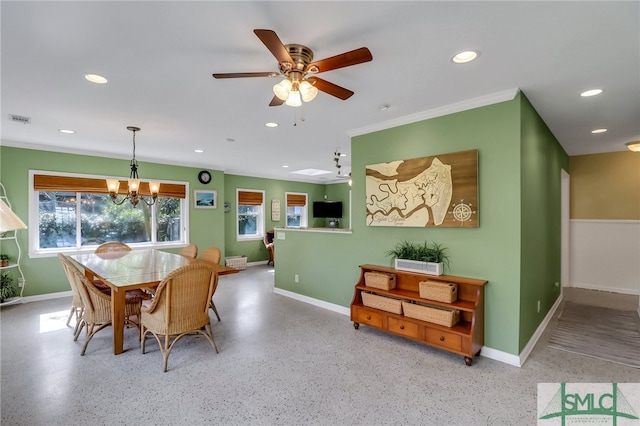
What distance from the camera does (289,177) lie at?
884 cm

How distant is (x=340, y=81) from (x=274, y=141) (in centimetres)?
224

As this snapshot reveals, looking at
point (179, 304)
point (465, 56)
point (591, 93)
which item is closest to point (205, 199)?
point (179, 304)

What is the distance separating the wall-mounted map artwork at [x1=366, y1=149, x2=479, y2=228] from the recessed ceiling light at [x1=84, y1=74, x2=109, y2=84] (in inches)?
108

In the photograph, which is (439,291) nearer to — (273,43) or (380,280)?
(380,280)

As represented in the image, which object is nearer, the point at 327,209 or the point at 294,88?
the point at 294,88

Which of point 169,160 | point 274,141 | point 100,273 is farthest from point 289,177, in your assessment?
point 100,273

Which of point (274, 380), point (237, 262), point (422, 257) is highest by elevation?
point (422, 257)

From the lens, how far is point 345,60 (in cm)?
170

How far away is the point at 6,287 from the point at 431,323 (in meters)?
5.94

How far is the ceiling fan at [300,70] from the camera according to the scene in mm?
1654

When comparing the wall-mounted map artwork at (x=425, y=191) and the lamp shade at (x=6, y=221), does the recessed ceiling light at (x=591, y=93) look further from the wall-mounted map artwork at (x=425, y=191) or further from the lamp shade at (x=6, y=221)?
the lamp shade at (x=6, y=221)

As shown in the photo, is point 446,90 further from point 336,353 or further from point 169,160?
point 169,160

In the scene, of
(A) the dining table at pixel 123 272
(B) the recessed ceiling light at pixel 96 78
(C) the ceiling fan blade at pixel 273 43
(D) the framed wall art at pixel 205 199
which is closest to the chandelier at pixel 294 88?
(C) the ceiling fan blade at pixel 273 43

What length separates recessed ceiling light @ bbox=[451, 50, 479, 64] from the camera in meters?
2.07
